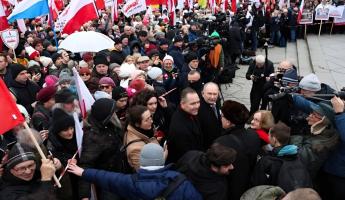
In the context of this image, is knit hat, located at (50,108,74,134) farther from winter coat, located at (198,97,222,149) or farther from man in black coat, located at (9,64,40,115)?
man in black coat, located at (9,64,40,115)

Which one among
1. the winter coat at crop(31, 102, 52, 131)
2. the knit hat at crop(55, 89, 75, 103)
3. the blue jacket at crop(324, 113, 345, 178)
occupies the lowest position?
the blue jacket at crop(324, 113, 345, 178)

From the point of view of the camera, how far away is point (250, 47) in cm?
1623

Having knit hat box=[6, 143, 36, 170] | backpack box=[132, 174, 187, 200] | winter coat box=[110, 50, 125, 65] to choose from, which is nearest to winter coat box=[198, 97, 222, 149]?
backpack box=[132, 174, 187, 200]

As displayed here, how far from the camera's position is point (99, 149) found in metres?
3.66

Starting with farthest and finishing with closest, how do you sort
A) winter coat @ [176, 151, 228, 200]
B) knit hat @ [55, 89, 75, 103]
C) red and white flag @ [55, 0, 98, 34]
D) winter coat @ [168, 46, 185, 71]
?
winter coat @ [168, 46, 185, 71], red and white flag @ [55, 0, 98, 34], knit hat @ [55, 89, 75, 103], winter coat @ [176, 151, 228, 200]

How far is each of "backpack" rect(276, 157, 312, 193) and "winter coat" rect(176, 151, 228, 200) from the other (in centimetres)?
50

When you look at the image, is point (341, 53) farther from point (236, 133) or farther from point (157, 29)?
point (236, 133)

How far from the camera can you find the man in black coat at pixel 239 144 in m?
3.52

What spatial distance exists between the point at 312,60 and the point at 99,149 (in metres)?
11.4

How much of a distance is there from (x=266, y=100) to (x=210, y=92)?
80.6 inches

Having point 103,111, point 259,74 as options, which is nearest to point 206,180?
point 103,111

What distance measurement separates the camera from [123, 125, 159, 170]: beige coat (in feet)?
12.1

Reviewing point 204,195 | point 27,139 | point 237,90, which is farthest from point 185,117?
point 237,90

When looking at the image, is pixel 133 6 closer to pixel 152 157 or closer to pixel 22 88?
pixel 22 88
